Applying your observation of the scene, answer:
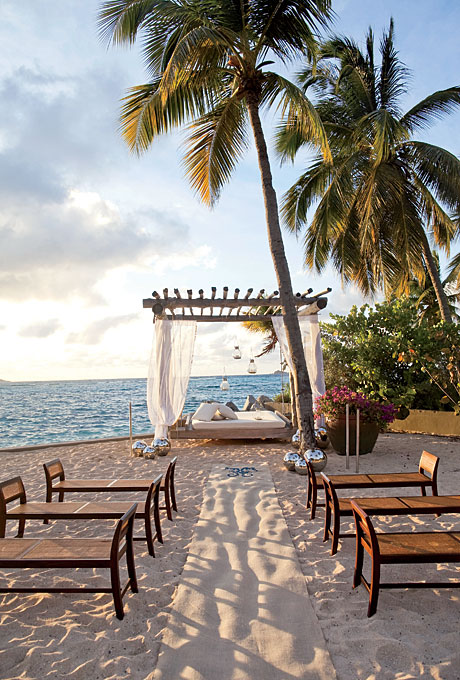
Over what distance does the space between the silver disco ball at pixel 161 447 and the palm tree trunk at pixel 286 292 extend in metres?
2.44

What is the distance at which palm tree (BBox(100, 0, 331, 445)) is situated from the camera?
5.89 m

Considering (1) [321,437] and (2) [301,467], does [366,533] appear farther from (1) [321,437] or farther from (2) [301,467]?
(1) [321,437]

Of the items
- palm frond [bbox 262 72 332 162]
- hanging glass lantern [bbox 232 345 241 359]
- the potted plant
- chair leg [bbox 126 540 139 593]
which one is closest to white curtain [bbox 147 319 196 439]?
the potted plant

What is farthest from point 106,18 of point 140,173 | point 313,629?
point 313,629

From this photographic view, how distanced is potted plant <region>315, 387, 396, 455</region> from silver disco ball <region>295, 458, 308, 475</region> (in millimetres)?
1429

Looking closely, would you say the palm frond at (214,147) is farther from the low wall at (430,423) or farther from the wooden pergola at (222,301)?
the low wall at (430,423)

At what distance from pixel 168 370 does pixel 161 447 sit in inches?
53.9

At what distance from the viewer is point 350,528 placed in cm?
380

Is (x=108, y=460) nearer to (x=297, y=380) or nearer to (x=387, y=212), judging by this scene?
(x=297, y=380)

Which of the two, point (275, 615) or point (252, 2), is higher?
point (252, 2)

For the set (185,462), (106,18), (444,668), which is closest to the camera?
(444,668)

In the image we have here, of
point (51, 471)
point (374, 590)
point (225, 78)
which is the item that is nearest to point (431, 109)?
point (225, 78)

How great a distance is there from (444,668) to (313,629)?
24.8 inches

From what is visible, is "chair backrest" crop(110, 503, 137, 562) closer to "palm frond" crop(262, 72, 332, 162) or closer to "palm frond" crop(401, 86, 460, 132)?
"palm frond" crop(262, 72, 332, 162)
